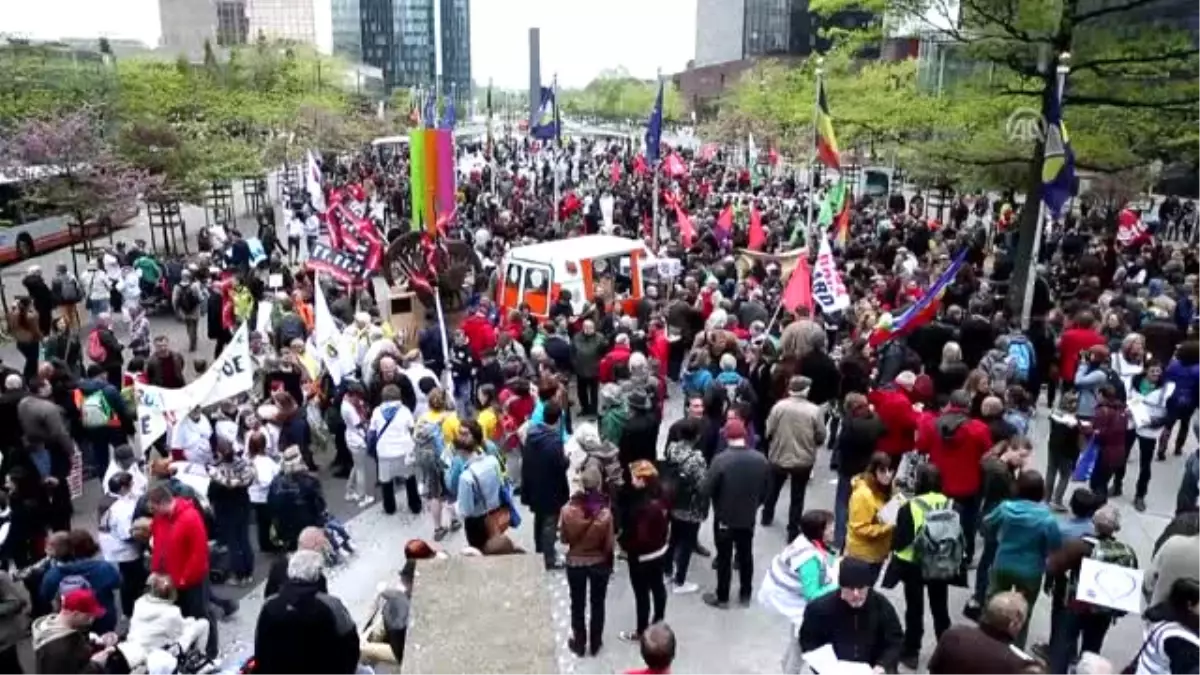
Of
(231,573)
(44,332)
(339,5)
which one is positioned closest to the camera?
(231,573)

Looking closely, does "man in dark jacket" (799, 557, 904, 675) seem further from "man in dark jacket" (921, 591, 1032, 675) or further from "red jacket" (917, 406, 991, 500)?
"red jacket" (917, 406, 991, 500)

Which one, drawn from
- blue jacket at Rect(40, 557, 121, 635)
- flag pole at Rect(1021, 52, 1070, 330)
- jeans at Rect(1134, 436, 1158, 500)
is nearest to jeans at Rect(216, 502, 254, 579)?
blue jacket at Rect(40, 557, 121, 635)

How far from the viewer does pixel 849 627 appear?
5574mm

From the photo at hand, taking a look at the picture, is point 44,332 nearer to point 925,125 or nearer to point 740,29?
point 925,125

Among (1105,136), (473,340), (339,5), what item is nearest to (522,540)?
(473,340)

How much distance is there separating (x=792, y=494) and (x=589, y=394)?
4.37 metres

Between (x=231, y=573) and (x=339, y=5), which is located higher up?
(x=339, y=5)

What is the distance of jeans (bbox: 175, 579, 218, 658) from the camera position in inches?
281

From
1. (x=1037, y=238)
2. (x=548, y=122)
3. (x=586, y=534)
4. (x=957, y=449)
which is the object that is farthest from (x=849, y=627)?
(x=548, y=122)

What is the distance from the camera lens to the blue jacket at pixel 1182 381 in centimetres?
1017

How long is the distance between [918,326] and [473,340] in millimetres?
5520

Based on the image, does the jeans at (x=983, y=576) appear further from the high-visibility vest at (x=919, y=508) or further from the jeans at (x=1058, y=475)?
the jeans at (x=1058, y=475)

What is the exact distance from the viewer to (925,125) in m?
20.7

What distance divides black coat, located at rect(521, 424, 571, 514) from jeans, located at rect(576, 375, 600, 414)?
172 inches
